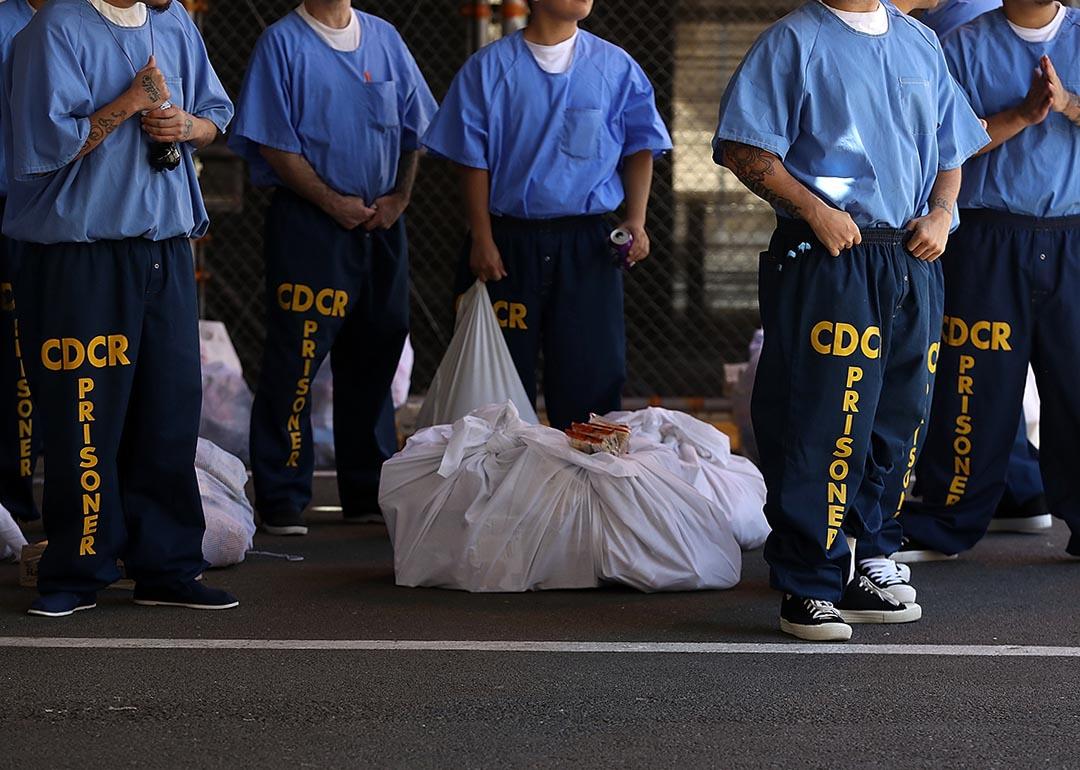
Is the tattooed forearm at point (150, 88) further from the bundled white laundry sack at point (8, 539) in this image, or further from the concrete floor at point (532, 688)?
the bundled white laundry sack at point (8, 539)

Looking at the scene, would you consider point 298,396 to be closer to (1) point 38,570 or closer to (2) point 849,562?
(1) point 38,570

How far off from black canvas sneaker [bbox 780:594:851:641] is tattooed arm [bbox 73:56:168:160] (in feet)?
6.45

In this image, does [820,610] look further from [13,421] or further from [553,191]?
[13,421]

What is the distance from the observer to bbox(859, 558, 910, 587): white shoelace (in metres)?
4.20

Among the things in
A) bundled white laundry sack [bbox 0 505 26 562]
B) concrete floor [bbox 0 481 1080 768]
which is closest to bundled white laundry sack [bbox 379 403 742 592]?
concrete floor [bbox 0 481 1080 768]

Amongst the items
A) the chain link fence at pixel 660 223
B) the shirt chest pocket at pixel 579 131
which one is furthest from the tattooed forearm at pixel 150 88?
the chain link fence at pixel 660 223

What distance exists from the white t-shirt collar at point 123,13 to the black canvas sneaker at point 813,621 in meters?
2.15

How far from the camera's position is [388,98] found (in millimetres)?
5406

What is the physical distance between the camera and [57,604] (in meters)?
4.05

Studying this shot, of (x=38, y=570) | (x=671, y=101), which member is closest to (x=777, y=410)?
(x=38, y=570)

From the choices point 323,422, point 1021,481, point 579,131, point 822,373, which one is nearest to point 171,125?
point 579,131

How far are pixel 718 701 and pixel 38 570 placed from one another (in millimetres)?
1987

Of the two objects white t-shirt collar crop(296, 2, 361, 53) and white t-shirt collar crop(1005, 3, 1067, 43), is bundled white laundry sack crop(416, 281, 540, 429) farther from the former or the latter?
white t-shirt collar crop(1005, 3, 1067, 43)

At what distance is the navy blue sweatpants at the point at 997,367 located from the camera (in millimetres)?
4660
